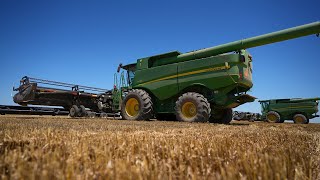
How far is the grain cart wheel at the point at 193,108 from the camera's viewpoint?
802 centimetres

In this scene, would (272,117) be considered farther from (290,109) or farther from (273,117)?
(290,109)

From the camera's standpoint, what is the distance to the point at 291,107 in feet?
70.2

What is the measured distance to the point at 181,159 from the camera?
178 centimetres

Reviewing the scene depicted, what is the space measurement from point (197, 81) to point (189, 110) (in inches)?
39.3

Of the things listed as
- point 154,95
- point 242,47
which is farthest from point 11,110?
point 242,47

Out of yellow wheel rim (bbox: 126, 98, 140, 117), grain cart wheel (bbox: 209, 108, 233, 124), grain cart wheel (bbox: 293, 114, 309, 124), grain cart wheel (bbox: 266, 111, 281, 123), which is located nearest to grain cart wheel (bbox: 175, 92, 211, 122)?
grain cart wheel (bbox: 209, 108, 233, 124)

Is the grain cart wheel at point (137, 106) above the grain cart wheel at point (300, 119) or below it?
above

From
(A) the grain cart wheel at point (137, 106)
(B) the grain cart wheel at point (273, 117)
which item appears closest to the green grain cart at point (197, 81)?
(A) the grain cart wheel at point (137, 106)

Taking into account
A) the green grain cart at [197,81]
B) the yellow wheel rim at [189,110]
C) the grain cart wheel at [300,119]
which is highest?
the green grain cart at [197,81]

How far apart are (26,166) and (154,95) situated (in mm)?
8658

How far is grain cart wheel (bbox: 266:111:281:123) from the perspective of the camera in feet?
70.2

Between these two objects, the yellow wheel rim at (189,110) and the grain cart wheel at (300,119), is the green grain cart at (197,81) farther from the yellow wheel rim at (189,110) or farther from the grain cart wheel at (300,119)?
the grain cart wheel at (300,119)

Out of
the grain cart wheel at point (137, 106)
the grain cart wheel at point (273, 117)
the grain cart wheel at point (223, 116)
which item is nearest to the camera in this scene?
the grain cart wheel at point (137, 106)

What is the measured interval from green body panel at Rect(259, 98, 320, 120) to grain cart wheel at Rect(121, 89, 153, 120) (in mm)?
15989
